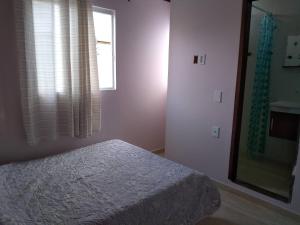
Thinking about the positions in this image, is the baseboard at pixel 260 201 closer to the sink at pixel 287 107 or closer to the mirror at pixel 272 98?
the mirror at pixel 272 98

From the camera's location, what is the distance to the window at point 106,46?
2.74m

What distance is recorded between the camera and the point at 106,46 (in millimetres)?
2846

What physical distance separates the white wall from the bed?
85 cm

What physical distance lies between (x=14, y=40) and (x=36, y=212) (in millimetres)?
1590

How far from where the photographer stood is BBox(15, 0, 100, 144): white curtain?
2121 mm

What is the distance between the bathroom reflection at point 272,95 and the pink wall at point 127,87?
4.38 feet

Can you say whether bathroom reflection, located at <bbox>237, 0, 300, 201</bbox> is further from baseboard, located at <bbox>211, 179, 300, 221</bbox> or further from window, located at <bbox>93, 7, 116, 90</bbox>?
window, located at <bbox>93, 7, 116, 90</bbox>

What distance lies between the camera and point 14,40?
Answer: 82.9 inches

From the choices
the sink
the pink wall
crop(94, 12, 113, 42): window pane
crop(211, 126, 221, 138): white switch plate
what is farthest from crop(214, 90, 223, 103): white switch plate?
crop(94, 12, 113, 42): window pane

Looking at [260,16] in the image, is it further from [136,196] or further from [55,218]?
[55,218]

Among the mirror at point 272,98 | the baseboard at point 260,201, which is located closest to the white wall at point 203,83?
the baseboard at point 260,201

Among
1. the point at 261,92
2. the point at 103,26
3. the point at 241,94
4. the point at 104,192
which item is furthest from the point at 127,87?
the point at 261,92

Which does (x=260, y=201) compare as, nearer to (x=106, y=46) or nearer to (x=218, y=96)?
(x=218, y=96)

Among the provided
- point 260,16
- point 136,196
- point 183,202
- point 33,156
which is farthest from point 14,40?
point 260,16
